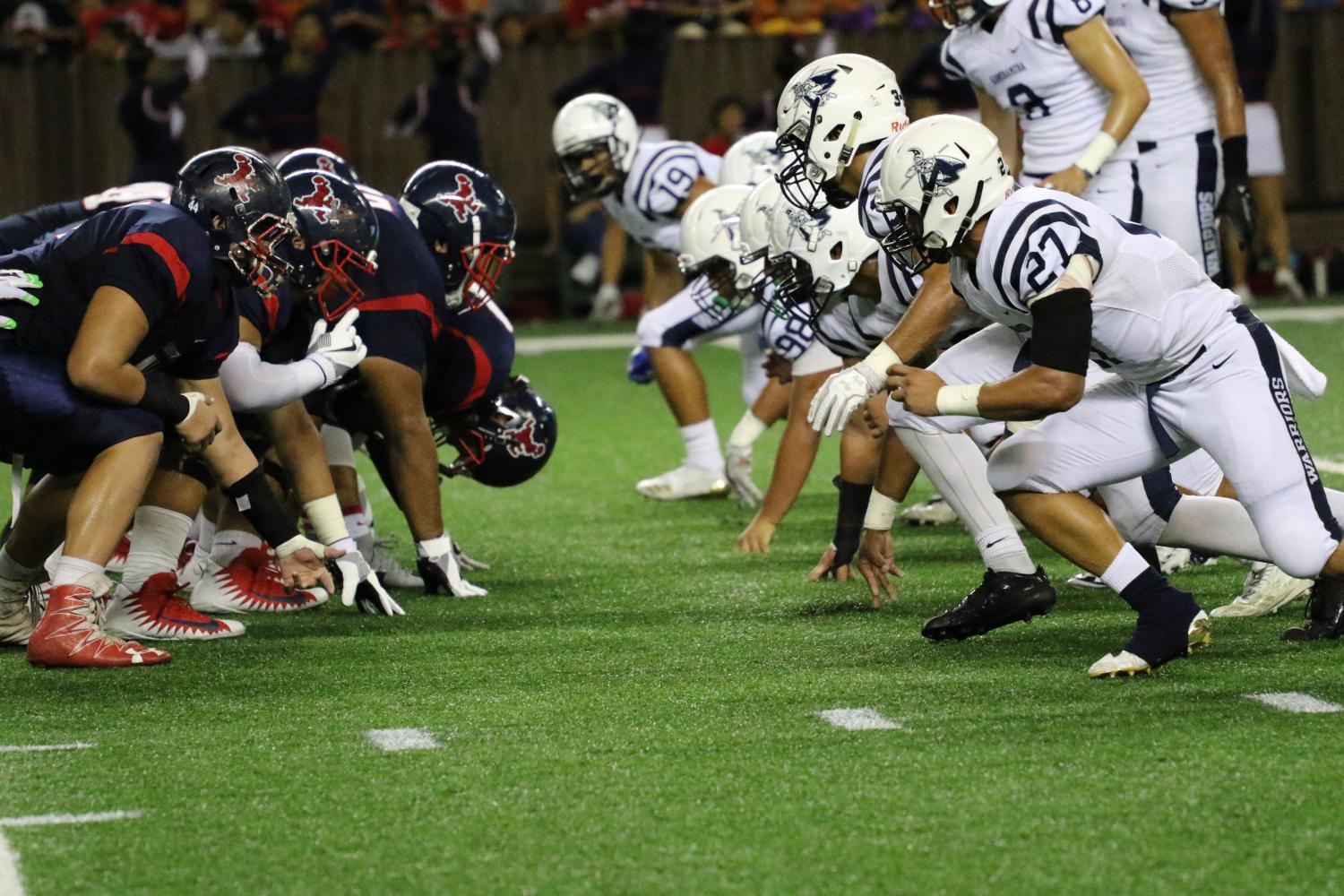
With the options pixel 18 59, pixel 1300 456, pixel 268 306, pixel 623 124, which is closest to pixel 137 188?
pixel 268 306

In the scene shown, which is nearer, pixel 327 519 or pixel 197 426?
pixel 197 426

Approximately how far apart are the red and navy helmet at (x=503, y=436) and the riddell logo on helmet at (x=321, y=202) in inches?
37.9

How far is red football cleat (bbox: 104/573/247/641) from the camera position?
15.4ft

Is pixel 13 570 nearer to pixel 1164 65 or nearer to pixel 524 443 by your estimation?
pixel 524 443

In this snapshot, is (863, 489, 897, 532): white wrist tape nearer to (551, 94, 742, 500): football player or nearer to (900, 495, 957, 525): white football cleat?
(900, 495, 957, 525): white football cleat

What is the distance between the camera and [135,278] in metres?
4.19

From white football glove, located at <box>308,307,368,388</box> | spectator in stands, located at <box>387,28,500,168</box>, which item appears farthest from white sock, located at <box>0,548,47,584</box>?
spectator in stands, located at <box>387,28,500,168</box>

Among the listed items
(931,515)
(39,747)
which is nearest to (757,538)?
(931,515)

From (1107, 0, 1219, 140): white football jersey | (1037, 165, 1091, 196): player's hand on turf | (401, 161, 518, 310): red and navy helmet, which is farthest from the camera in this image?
(1107, 0, 1219, 140): white football jersey

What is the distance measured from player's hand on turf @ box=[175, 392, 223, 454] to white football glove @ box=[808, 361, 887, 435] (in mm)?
→ 1358

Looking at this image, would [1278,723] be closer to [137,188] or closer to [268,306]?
[268,306]

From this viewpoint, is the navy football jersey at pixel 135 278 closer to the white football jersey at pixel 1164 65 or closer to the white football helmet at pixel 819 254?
the white football helmet at pixel 819 254

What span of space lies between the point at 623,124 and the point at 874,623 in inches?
120

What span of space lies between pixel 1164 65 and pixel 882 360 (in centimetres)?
255
